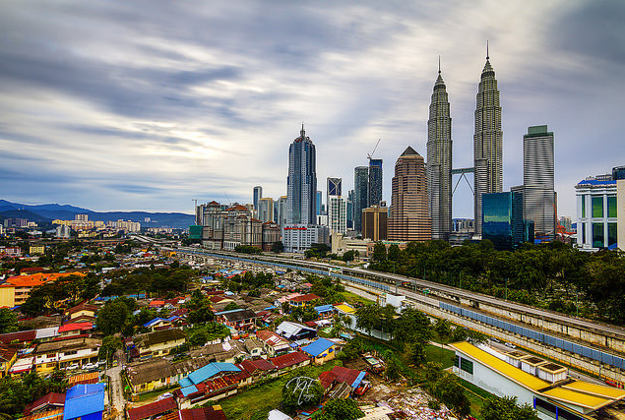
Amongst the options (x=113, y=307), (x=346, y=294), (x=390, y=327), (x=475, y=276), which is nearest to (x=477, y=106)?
(x=475, y=276)

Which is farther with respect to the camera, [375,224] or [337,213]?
[337,213]

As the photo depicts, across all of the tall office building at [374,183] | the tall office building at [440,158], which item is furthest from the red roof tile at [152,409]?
the tall office building at [374,183]

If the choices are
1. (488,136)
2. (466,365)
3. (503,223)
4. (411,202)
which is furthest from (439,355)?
(488,136)

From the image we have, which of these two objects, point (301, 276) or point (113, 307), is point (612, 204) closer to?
point (301, 276)

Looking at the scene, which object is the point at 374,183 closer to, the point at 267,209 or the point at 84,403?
the point at 267,209

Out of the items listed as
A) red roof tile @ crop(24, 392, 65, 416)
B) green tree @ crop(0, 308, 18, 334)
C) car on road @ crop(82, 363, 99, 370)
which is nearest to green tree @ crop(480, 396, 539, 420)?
red roof tile @ crop(24, 392, 65, 416)

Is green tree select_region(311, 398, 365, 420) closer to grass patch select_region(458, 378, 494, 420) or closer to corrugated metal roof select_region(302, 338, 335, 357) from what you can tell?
grass patch select_region(458, 378, 494, 420)
